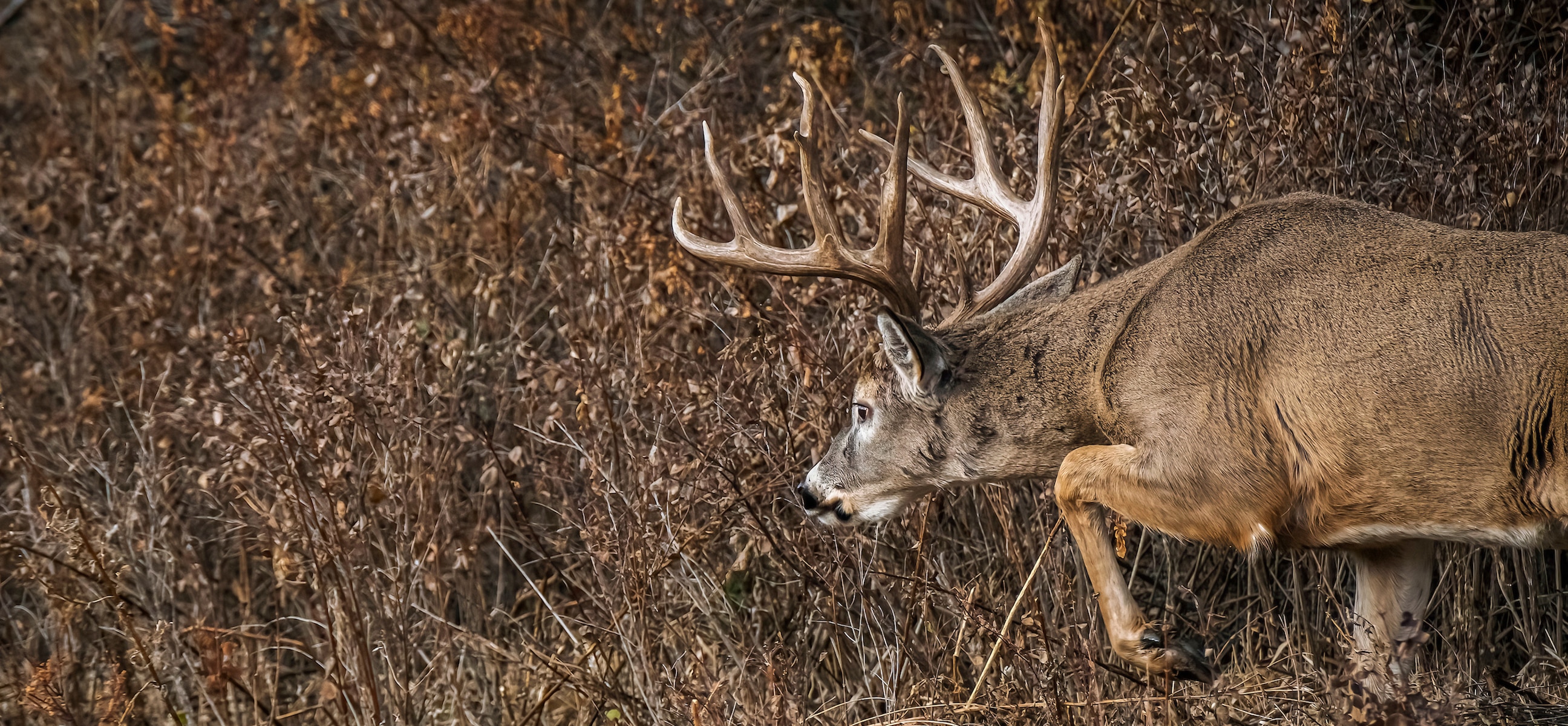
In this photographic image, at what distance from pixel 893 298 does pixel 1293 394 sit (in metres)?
1.30

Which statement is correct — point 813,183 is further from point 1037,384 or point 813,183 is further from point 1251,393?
point 1251,393

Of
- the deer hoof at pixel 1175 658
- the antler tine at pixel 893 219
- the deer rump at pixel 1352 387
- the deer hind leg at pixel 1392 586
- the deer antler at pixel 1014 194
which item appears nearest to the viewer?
the deer rump at pixel 1352 387

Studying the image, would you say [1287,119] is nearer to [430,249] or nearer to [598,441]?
[598,441]

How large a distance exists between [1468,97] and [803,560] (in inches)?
109

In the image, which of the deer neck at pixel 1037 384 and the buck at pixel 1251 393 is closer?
the buck at pixel 1251 393

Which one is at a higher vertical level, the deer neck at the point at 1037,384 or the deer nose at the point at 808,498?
the deer neck at the point at 1037,384

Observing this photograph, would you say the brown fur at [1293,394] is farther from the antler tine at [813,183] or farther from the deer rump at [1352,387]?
the antler tine at [813,183]

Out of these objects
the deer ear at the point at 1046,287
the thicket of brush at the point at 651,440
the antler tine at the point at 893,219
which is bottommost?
the thicket of brush at the point at 651,440

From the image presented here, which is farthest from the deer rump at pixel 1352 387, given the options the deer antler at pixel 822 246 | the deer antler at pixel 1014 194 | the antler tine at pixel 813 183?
the antler tine at pixel 813 183

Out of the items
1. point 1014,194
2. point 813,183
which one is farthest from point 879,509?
point 1014,194

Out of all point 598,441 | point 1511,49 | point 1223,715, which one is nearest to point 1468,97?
point 1511,49

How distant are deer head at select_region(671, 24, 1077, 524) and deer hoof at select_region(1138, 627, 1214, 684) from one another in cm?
73

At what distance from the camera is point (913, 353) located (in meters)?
4.26

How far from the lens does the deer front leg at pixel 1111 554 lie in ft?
12.8
